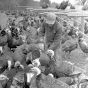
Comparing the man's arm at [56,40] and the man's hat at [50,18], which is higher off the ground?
the man's hat at [50,18]

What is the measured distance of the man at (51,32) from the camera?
17.3 feet

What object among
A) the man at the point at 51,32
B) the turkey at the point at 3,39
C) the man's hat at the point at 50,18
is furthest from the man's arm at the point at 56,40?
the turkey at the point at 3,39

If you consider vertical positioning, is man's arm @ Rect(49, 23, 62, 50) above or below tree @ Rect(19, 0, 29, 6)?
below

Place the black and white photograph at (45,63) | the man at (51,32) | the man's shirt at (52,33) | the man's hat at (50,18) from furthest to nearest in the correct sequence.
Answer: the man's shirt at (52,33)
the man at (51,32)
the man's hat at (50,18)
the black and white photograph at (45,63)

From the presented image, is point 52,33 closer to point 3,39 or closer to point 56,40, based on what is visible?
point 56,40

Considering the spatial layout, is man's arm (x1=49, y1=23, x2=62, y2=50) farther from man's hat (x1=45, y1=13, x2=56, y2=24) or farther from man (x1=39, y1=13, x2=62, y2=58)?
man's hat (x1=45, y1=13, x2=56, y2=24)

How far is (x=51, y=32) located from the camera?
5.71m

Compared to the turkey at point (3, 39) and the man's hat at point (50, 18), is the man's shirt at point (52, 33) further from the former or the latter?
the turkey at point (3, 39)

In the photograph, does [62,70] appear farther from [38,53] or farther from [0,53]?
[0,53]

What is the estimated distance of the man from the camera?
5.28 meters

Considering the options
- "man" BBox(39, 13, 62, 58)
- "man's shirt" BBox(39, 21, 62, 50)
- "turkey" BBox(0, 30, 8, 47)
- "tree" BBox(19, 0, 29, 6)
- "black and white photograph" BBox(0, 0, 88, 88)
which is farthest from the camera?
"tree" BBox(19, 0, 29, 6)

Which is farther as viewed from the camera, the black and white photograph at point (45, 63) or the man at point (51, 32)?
the man at point (51, 32)

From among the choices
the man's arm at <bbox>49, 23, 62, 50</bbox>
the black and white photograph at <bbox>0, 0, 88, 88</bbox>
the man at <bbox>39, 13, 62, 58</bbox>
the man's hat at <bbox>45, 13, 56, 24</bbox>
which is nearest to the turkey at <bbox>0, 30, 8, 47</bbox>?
the black and white photograph at <bbox>0, 0, 88, 88</bbox>

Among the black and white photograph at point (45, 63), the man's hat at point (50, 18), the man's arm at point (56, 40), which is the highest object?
the man's hat at point (50, 18)
